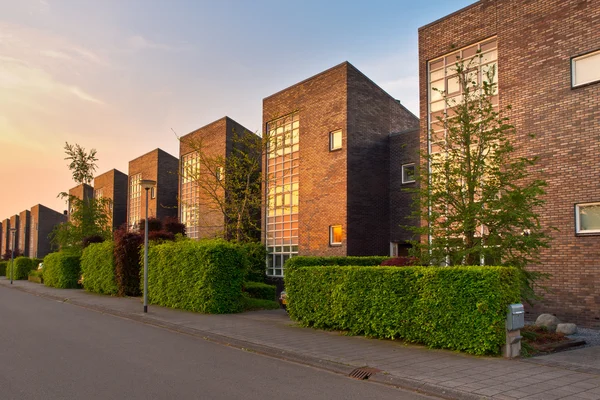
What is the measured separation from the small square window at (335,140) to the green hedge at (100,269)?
11.1 meters

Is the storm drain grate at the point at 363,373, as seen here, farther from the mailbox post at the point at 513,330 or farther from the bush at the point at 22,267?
the bush at the point at 22,267

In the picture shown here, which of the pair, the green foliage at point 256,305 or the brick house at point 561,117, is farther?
the green foliage at point 256,305

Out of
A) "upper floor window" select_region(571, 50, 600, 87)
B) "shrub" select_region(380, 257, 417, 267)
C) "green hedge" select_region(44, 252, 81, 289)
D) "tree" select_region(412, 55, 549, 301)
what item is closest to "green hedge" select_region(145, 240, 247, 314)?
"shrub" select_region(380, 257, 417, 267)

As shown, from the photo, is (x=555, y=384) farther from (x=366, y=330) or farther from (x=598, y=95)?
(x=598, y=95)

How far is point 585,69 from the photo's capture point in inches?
531

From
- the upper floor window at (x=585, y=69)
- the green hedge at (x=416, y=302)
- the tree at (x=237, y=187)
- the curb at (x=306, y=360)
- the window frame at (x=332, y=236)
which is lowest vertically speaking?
the curb at (x=306, y=360)

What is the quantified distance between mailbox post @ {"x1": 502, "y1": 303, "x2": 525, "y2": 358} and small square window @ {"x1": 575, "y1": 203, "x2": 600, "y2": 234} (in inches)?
200

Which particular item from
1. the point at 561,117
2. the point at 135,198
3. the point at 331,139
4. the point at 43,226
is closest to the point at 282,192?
the point at 331,139

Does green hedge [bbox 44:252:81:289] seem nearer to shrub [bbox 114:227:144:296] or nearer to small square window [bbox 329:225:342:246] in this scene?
shrub [bbox 114:227:144:296]

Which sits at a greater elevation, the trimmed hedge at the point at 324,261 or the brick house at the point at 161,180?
the brick house at the point at 161,180

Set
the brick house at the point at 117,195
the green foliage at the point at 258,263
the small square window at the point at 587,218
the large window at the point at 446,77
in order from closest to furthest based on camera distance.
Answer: the small square window at the point at 587,218 → the large window at the point at 446,77 → the green foliage at the point at 258,263 → the brick house at the point at 117,195

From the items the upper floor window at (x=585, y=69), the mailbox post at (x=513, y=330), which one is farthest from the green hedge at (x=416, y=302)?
the upper floor window at (x=585, y=69)

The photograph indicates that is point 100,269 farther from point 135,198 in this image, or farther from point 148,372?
point 135,198

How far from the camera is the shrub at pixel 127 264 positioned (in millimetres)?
24062
